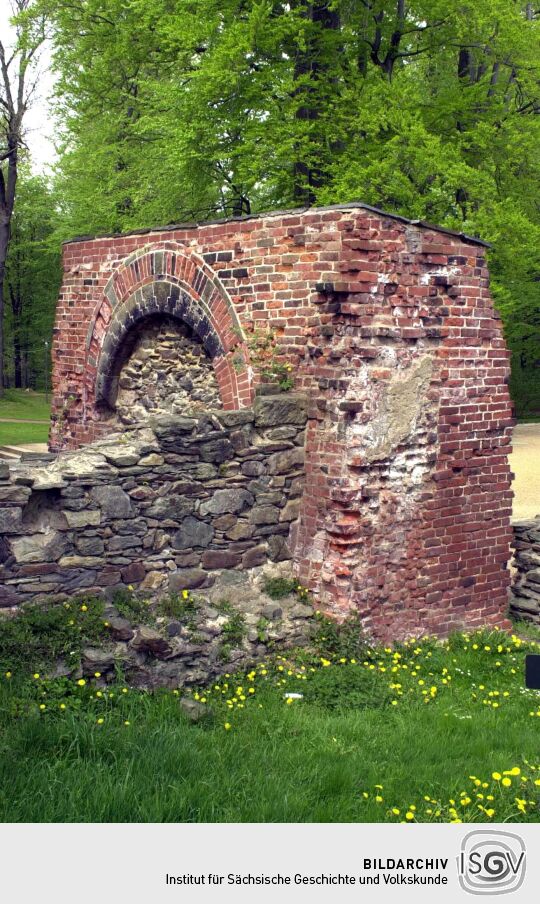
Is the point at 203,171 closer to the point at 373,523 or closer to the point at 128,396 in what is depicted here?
the point at 128,396

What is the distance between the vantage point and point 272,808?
4.46 meters

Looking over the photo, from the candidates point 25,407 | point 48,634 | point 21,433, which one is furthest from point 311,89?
point 25,407

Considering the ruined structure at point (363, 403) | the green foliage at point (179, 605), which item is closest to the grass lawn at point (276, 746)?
the green foliage at point (179, 605)

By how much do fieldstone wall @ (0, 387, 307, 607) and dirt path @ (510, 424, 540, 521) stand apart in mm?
6187

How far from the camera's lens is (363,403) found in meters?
7.17

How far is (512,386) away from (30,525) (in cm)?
2897

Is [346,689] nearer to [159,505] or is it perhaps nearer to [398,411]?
[159,505]

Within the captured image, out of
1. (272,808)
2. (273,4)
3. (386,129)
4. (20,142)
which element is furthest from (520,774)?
(20,142)

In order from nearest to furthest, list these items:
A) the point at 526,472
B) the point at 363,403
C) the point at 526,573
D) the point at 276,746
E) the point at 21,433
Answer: the point at 276,746, the point at 363,403, the point at 526,573, the point at 526,472, the point at 21,433

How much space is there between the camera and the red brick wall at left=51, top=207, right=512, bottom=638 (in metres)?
7.19

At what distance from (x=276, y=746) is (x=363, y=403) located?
9.37 ft

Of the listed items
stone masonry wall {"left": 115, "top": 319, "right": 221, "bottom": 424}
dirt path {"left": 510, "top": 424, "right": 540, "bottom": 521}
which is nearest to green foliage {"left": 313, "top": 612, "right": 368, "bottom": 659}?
stone masonry wall {"left": 115, "top": 319, "right": 221, "bottom": 424}

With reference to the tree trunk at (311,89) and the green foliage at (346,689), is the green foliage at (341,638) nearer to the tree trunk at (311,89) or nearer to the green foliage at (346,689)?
the green foliage at (346,689)

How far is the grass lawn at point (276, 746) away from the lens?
14.7 ft
